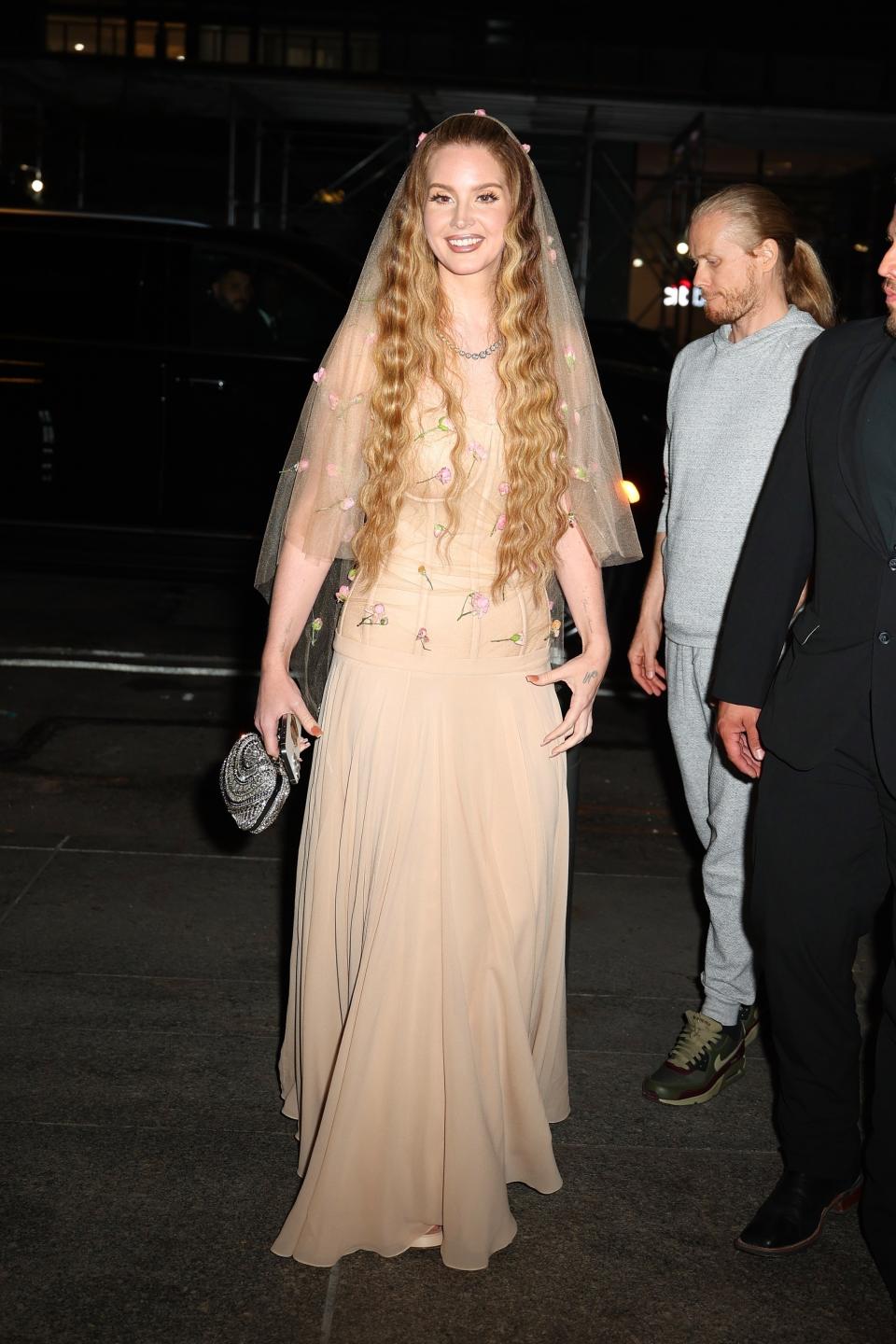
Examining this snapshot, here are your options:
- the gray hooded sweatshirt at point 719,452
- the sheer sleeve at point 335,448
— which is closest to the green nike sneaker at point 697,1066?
the gray hooded sweatshirt at point 719,452

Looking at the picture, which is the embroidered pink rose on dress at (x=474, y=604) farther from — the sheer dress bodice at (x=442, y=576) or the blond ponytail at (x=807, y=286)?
the blond ponytail at (x=807, y=286)

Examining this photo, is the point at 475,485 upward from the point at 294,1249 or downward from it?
upward

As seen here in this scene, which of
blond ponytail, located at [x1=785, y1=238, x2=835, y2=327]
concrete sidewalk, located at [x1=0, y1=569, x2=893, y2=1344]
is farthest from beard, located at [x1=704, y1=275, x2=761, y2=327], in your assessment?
concrete sidewalk, located at [x1=0, y1=569, x2=893, y2=1344]

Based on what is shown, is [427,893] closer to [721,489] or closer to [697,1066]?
[697,1066]

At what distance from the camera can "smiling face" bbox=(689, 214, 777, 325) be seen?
134 inches

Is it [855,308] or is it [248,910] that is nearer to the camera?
[248,910]

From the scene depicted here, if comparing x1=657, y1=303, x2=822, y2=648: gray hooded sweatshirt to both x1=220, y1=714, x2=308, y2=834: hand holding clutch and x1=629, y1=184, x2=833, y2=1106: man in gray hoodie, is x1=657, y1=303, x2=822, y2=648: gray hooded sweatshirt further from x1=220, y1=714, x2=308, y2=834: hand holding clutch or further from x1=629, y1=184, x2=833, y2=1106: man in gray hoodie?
x1=220, y1=714, x2=308, y2=834: hand holding clutch

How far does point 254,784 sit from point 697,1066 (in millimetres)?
1418

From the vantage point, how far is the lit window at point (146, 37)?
21.7 meters

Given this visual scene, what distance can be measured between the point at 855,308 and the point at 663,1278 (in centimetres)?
1970

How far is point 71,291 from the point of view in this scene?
8.99 meters

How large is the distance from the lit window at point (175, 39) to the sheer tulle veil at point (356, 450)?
2098 centimetres

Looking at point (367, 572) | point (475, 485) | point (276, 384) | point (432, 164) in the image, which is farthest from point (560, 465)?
point (276, 384)

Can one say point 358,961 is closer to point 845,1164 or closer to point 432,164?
point 845,1164
